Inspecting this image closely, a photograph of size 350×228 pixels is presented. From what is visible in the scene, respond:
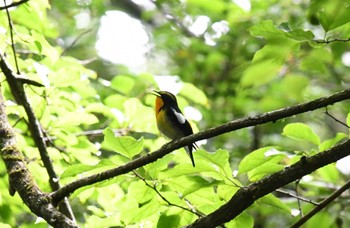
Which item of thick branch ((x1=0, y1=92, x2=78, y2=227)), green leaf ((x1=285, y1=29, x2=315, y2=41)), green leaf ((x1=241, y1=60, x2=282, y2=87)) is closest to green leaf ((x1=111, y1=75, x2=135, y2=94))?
thick branch ((x1=0, y1=92, x2=78, y2=227))

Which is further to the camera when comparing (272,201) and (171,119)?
(171,119)

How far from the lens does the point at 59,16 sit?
7035 millimetres

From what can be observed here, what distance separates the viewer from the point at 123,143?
1.95m

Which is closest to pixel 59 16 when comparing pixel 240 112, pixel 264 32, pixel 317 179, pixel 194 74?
pixel 194 74

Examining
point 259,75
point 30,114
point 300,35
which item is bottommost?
point 259,75

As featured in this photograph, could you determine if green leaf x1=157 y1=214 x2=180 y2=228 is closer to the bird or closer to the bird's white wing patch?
the bird

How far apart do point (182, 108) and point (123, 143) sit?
167 centimetres

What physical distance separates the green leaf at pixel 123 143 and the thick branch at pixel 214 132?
0.07 meters

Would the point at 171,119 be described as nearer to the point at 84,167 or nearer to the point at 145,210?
the point at 145,210

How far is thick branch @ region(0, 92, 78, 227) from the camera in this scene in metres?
2.04

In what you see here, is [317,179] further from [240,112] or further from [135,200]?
[240,112]

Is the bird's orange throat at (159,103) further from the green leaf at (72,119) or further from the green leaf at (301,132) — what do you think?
the green leaf at (301,132)

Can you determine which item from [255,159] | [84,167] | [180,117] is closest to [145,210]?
[84,167]

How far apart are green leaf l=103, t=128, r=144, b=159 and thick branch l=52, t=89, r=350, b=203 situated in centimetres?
7
